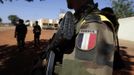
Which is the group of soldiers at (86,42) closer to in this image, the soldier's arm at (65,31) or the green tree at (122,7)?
the soldier's arm at (65,31)

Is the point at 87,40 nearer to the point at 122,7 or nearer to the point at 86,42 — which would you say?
the point at 86,42

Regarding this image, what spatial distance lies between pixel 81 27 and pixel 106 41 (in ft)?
0.55

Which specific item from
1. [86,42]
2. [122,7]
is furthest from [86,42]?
[122,7]

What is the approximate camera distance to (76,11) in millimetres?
1918

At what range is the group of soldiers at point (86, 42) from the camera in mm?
1598

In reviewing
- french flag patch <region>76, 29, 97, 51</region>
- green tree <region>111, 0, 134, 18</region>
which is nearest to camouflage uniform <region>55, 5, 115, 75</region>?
french flag patch <region>76, 29, 97, 51</region>

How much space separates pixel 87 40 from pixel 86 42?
0.04 feet

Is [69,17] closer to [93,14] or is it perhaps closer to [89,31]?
[93,14]

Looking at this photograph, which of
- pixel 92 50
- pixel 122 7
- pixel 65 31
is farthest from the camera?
pixel 122 7

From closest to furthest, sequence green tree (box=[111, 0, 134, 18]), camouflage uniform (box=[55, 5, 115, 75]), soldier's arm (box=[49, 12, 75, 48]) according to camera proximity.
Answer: camouflage uniform (box=[55, 5, 115, 75]) → soldier's arm (box=[49, 12, 75, 48]) → green tree (box=[111, 0, 134, 18])

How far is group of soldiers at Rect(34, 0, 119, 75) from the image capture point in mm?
1598

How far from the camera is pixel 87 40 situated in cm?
162

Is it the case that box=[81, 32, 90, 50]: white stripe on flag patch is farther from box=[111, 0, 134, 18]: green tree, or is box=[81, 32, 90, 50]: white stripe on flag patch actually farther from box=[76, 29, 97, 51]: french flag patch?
box=[111, 0, 134, 18]: green tree

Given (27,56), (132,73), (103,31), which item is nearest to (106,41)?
(103,31)
